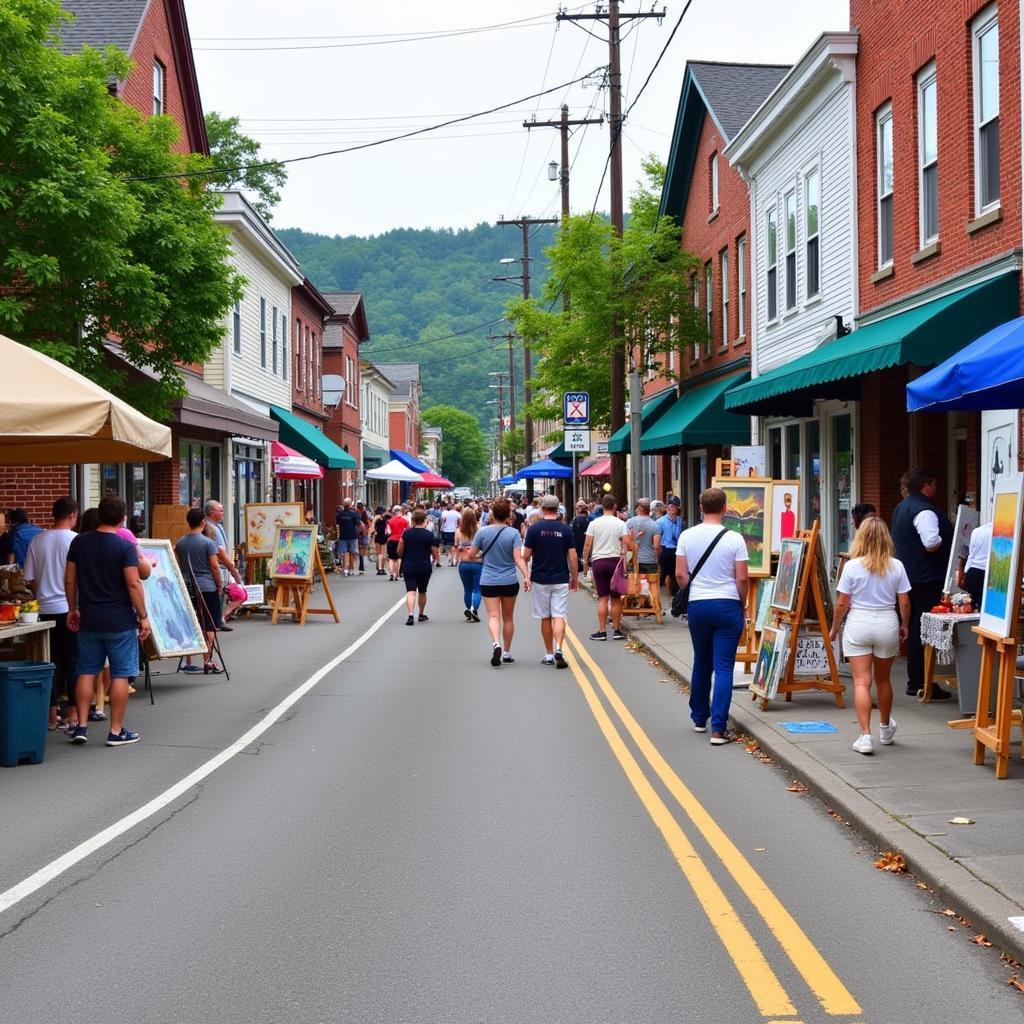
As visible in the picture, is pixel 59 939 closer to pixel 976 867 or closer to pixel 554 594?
pixel 976 867

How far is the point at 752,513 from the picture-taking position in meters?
14.4

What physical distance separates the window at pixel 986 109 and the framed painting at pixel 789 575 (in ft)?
15.6

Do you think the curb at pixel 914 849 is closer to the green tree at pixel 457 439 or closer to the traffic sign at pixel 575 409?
the traffic sign at pixel 575 409

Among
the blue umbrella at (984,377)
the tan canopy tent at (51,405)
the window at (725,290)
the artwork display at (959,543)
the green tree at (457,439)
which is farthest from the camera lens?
the green tree at (457,439)

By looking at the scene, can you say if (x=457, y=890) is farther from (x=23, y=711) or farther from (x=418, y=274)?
(x=418, y=274)

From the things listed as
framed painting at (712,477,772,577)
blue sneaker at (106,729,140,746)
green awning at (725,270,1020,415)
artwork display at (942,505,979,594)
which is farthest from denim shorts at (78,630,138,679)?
green awning at (725,270,1020,415)

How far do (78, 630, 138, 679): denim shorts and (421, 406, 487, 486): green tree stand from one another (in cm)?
15266

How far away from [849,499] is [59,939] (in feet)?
53.1

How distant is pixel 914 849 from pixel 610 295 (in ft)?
78.6

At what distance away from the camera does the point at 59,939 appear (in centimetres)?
552

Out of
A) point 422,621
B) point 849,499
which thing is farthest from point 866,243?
point 422,621

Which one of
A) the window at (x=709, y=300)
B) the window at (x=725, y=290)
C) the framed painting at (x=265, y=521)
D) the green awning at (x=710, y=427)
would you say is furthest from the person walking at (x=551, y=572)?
the window at (x=709, y=300)

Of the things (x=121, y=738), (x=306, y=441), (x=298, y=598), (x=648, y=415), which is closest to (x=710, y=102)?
(x=648, y=415)

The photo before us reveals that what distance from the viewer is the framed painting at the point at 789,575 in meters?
11.6
